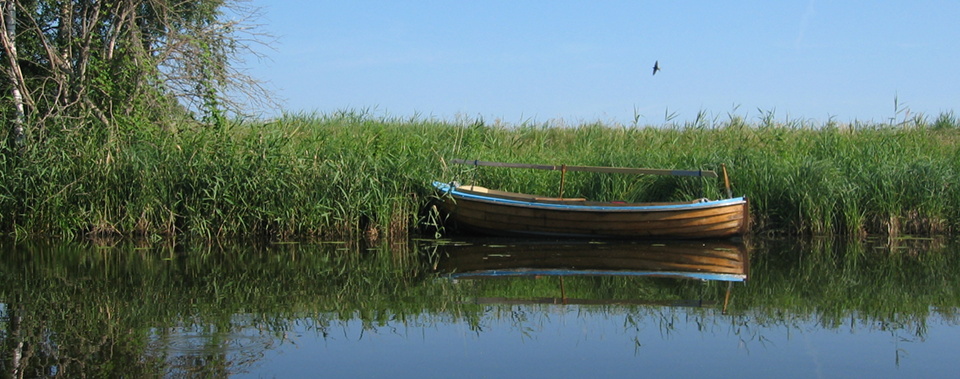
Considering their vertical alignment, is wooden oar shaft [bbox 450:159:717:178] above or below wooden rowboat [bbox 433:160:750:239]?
above

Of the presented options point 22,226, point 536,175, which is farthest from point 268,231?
point 536,175

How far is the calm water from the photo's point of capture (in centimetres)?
491

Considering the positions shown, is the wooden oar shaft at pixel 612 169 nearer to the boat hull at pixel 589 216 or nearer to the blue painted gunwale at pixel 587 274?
the boat hull at pixel 589 216

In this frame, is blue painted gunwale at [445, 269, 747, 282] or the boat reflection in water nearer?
blue painted gunwale at [445, 269, 747, 282]

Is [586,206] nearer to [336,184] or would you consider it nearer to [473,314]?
[336,184]

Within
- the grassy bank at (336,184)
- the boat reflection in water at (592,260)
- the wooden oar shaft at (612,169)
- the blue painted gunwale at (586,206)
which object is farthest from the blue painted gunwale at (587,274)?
the grassy bank at (336,184)

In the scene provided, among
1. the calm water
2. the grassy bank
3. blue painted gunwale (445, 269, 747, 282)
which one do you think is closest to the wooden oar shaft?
the grassy bank

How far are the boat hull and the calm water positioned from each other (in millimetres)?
1393

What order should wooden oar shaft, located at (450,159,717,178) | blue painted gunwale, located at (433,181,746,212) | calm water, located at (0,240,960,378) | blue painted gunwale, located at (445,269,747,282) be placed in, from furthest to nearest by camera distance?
1. wooden oar shaft, located at (450,159,717,178)
2. blue painted gunwale, located at (433,181,746,212)
3. blue painted gunwale, located at (445,269,747,282)
4. calm water, located at (0,240,960,378)

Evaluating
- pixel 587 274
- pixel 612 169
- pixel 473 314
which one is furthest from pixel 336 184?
pixel 473 314

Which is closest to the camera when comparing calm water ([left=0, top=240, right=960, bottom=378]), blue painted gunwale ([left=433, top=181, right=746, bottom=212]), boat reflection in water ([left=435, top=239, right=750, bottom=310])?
calm water ([left=0, top=240, right=960, bottom=378])

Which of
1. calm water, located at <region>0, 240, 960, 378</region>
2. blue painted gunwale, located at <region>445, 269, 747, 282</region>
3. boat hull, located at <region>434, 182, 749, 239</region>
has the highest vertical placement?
boat hull, located at <region>434, 182, 749, 239</region>

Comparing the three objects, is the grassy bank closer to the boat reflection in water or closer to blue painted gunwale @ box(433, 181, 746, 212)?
blue painted gunwale @ box(433, 181, 746, 212)

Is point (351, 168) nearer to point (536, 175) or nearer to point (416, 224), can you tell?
point (416, 224)
